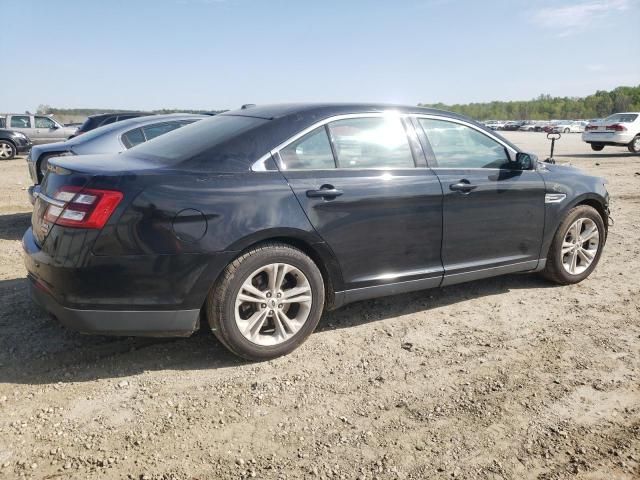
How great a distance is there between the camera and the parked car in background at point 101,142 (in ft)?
22.2

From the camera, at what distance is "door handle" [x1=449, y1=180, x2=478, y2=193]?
3971mm

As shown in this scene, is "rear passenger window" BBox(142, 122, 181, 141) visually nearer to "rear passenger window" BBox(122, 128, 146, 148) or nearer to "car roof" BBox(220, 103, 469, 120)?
"rear passenger window" BBox(122, 128, 146, 148)

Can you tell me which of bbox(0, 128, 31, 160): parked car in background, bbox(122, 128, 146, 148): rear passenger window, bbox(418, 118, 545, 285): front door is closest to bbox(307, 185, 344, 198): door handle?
bbox(418, 118, 545, 285): front door

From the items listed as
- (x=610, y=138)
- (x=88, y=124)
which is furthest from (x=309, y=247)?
(x=610, y=138)

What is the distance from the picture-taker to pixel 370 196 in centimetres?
360

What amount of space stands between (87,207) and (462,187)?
2.59 metres

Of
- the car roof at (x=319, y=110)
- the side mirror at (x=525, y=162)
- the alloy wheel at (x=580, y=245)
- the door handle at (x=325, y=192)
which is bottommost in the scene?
the alloy wheel at (x=580, y=245)

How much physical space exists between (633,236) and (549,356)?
4.26 metres

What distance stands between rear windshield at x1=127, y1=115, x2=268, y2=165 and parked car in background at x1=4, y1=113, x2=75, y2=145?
1987 cm

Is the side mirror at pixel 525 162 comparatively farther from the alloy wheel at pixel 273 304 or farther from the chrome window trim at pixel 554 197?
the alloy wheel at pixel 273 304

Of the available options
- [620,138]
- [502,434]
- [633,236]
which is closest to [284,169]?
[502,434]

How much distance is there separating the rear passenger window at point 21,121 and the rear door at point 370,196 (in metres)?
21.5

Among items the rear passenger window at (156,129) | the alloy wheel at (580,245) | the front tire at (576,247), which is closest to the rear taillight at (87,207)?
the front tire at (576,247)

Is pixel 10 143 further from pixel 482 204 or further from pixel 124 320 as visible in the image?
pixel 482 204
